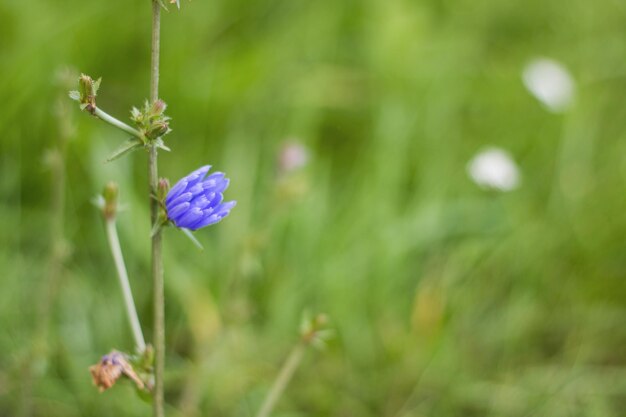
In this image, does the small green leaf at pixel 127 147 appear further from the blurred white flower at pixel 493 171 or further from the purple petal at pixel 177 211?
the blurred white flower at pixel 493 171

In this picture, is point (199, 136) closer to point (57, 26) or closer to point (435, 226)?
point (57, 26)

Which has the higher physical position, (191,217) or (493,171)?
(493,171)

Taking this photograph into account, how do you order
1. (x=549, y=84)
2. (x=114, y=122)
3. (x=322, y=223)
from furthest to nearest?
1. (x=549, y=84)
2. (x=322, y=223)
3. (x=114, y=122)

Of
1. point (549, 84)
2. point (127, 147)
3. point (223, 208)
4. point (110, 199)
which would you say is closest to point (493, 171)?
point (549, 84)

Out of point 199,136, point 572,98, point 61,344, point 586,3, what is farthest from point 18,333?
point 586,3

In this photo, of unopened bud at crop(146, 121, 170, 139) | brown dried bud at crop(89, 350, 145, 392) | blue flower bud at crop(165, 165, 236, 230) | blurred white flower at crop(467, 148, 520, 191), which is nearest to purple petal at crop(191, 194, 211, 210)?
blue flower bud at crop(165, 165, 236, 230)

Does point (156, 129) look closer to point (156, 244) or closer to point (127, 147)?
point (127, 147)

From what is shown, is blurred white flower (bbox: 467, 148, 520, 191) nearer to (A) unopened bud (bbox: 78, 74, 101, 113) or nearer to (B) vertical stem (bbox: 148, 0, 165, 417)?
(B) vertical stem (bbox: 148, 0, 165, 417)
